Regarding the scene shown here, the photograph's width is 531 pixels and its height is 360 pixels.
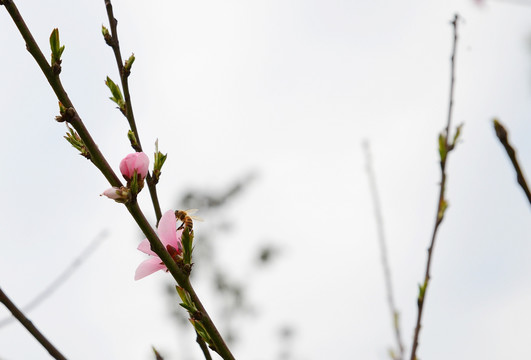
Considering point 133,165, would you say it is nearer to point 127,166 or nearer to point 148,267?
point 127,166

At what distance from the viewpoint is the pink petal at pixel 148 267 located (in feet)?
4.56

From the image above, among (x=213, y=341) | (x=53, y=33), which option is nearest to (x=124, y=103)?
(x=53, y=33)

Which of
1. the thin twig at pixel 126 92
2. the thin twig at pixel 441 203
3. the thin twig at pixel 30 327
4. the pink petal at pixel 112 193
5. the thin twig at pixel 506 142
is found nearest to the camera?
the thin twig at pixel 506 142

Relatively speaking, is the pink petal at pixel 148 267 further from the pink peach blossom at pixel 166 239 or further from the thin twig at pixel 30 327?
the thin twig at pixel 30 327

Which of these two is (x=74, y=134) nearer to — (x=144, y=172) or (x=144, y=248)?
(x=144, y=172)

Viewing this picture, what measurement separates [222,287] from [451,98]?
734 cm

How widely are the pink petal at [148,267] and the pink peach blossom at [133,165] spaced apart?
10.2 inches

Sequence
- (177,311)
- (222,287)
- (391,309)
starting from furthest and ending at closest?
(222,287) → (177,311) → (391,309)

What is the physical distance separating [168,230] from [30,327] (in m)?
0.42

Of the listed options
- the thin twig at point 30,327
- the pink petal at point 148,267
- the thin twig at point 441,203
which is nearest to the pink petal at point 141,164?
the pink petal at point 148,267

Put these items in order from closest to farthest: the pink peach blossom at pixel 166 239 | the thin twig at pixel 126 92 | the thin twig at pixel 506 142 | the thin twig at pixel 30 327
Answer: the thin twig at pixel 506 142
the thin twig at pixel 30 327
the pink peach blossom at pixel 166 239
the thin twig at pixel 126 92

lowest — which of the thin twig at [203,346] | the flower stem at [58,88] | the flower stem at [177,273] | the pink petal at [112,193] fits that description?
the thin twig at [203,346]

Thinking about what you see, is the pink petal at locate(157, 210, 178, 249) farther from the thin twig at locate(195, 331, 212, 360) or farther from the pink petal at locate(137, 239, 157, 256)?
the thin twig at locate(195, 331, 212, 360)

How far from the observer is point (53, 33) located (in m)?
1.31
